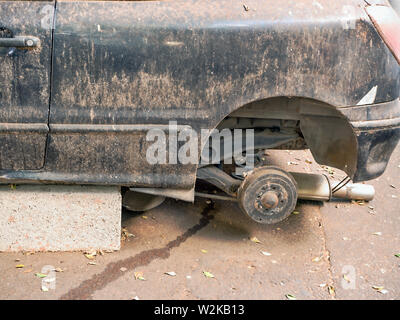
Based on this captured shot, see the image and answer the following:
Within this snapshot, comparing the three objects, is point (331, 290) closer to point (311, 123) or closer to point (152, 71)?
point (311, 123)

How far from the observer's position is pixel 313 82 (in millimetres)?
3244

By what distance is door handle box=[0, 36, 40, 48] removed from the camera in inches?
120

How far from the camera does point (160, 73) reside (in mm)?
3191

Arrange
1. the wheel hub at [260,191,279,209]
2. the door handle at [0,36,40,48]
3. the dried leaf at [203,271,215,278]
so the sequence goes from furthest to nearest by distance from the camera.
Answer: the wheel hub at [260,191,279,209]
the dried leaf at [203,271,215,278]
the door handle at [0,36,40,48]

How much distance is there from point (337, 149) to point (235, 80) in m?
1.01


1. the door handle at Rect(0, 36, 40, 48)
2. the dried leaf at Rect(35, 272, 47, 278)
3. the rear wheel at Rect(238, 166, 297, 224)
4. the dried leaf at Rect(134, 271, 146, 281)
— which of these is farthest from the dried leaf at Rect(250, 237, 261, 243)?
the door handle at Rect(0, 36, 40, 48)

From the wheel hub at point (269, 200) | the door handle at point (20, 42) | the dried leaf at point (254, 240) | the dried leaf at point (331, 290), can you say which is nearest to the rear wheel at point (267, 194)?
the wheel hub at point (269, 200)

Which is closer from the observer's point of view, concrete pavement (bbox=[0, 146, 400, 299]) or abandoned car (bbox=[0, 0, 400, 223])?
abandoned car (bbox=[0, 0, 400, 223])

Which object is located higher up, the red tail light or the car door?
the red tail light

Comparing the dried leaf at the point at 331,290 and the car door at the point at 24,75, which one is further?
the dried leaf at the point at 331,290

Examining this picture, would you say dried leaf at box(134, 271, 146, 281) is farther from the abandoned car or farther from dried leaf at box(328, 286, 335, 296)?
dried leaf at box(328, 286, 335, 296)

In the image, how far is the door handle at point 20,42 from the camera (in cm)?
304

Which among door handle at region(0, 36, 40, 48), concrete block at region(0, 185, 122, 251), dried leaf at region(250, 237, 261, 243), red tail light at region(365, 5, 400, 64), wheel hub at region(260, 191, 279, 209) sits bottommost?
dried leaf at region(250, 237, 261, 243)

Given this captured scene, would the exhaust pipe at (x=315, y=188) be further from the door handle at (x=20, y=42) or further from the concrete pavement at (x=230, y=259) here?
the door handle at (x=20, y=42)
